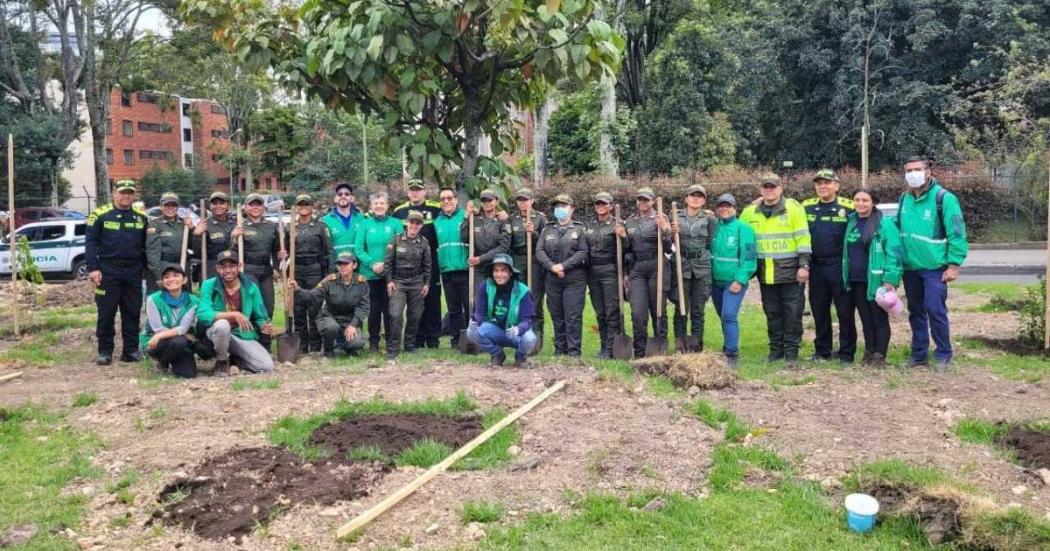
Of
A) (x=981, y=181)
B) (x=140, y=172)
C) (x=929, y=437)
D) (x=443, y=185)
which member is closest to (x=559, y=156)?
(x=981, y=181)

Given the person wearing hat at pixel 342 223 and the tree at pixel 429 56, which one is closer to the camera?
the tree at pixel 429 56

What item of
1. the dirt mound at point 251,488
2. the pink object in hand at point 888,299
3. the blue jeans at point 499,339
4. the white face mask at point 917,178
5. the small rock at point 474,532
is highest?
the white face mask at point 917,178

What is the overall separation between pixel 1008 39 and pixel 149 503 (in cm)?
3008

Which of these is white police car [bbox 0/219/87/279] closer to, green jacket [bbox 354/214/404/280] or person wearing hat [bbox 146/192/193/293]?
person wearing hat [bbox 146/192/193/293]

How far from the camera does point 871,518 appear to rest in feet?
14.8

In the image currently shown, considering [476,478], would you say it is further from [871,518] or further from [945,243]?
[945,243]

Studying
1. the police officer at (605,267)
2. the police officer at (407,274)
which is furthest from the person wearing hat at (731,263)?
the police officer at (407,274)

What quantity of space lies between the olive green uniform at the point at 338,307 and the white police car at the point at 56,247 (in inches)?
519

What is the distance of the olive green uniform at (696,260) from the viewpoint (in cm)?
878

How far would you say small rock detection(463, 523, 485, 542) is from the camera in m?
4.55

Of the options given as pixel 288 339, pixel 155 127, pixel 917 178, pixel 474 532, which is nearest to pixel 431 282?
pixel 288 339

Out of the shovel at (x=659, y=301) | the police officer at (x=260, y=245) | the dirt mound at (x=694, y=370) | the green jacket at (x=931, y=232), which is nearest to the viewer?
the dirt mound at (x=694, y=370)

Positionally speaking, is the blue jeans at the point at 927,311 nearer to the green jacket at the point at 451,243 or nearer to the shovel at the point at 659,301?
the shovel at the point at 659,301

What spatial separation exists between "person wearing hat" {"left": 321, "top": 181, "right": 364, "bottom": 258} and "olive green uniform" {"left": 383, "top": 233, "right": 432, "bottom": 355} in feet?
2.11
